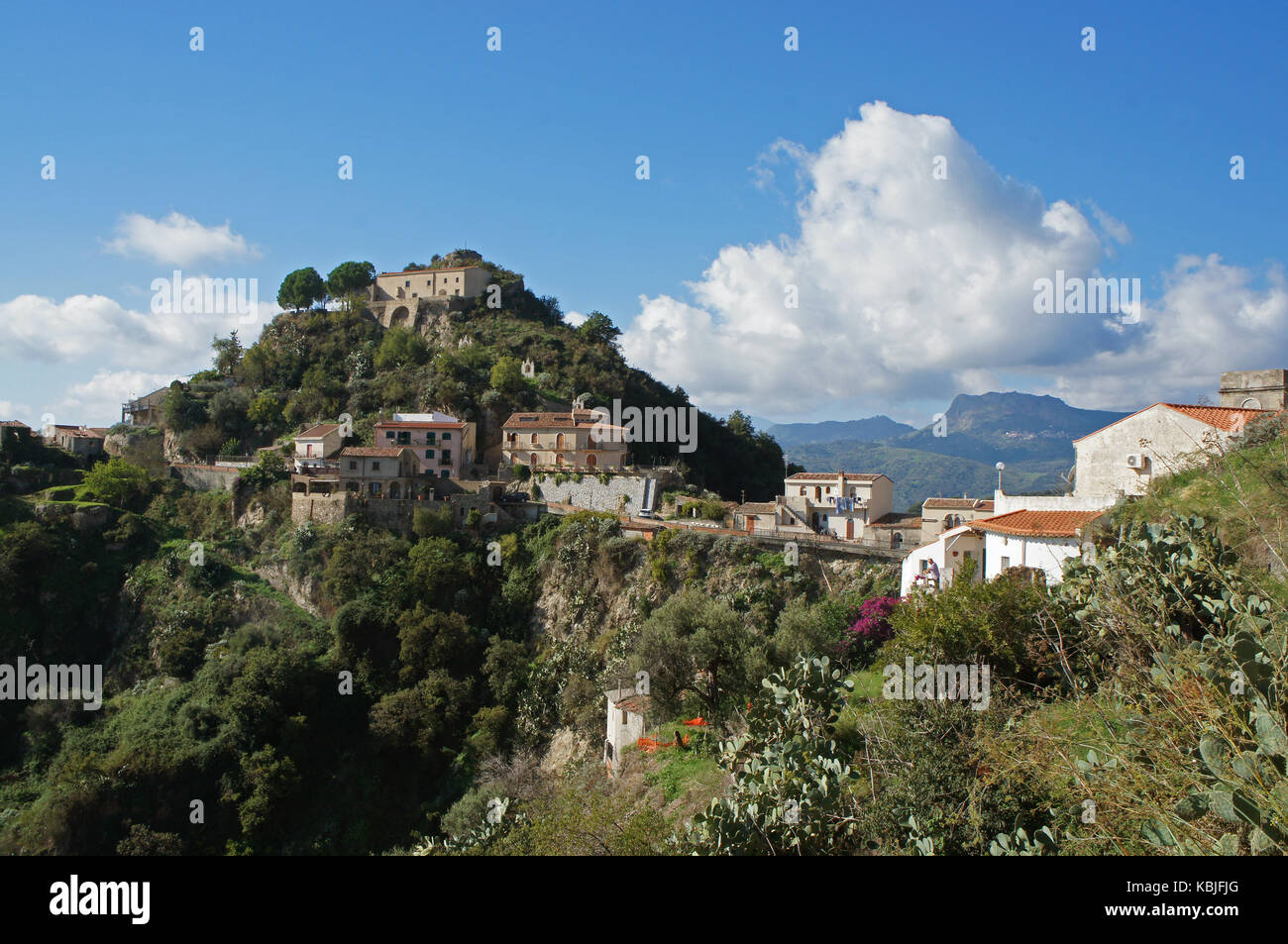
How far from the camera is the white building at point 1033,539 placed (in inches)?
723

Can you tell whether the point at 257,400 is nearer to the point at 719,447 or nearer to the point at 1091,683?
the point at 719,447

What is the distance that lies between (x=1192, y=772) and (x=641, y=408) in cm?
4994

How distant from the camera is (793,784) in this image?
10234mm

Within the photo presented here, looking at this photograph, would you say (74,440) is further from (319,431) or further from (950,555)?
(950,555)

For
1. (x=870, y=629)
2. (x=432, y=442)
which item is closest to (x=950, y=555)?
(x=870, y=629)

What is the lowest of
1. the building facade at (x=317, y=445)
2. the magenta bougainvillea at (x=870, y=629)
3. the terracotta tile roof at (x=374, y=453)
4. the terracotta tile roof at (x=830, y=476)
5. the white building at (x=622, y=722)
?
the white building at (x=622, y=722)

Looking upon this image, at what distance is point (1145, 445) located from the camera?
20.6 meters

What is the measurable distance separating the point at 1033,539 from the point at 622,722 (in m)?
13.0

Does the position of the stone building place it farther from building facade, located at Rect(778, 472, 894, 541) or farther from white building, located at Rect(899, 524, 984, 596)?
building facade, located at Rect(778, 472, 894, 541)

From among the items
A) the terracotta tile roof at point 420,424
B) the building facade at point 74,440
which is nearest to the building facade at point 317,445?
the terracotta tile roof at point 420,424

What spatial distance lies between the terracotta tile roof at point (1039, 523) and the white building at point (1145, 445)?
173 cm

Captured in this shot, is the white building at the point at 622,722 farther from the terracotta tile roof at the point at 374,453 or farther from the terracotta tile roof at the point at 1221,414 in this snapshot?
the terracotta tile roof at the point at 374,453
